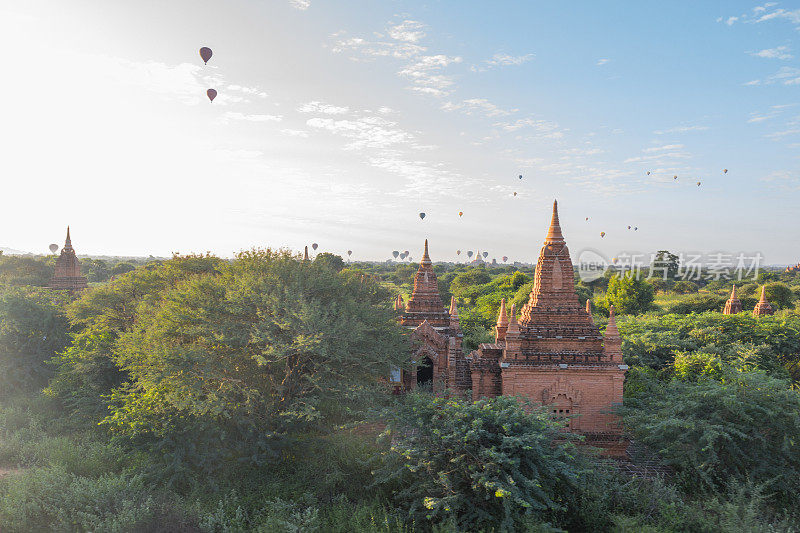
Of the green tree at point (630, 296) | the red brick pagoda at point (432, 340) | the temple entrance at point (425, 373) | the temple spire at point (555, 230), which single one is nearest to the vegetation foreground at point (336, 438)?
the red brick pagoda at point (432, 340)

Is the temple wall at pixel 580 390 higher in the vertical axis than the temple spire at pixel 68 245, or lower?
lower

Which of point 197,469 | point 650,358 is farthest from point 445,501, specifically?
point 650,358

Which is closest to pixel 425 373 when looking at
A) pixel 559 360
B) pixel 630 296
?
pixel 559 360

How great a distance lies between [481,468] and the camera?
1305 centimetres

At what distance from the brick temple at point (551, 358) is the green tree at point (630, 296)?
36.8 m

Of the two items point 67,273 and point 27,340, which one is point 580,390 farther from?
point 67,273

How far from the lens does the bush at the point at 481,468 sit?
40.4 ft

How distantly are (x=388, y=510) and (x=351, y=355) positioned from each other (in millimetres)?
5914

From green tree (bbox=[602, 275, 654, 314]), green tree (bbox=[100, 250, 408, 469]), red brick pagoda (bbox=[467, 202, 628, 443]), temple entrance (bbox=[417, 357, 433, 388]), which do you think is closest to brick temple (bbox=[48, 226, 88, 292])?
green tree (bbox=[100, 250, 408, 469])

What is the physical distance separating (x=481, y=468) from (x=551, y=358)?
6.63 meters

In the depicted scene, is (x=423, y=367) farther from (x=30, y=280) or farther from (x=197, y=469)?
(x=30, y=280)

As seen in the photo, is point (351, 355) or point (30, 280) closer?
point (351, 355)

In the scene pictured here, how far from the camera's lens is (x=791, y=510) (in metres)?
14.0

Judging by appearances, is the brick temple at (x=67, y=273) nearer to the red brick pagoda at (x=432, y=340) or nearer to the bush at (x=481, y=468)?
the red brick pagoda at (x=432, y=340)
